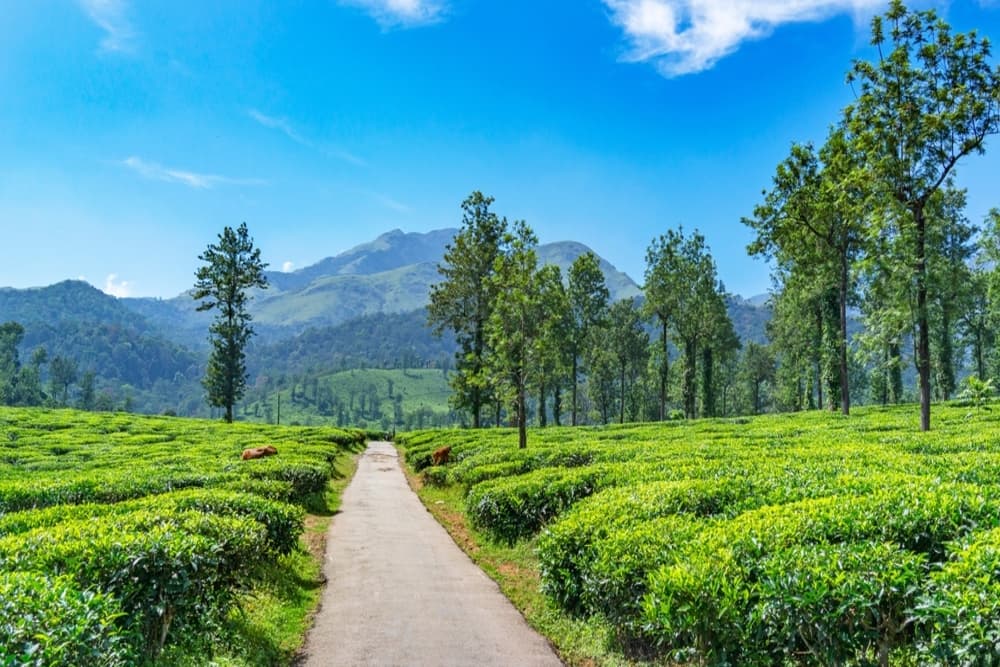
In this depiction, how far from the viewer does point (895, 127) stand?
2209 cm

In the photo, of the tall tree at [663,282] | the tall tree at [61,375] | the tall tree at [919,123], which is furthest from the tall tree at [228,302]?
the tall tree at [61,375]

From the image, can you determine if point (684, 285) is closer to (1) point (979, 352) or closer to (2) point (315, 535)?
(1) point (979, 352)

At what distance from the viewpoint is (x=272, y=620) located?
29.9ft

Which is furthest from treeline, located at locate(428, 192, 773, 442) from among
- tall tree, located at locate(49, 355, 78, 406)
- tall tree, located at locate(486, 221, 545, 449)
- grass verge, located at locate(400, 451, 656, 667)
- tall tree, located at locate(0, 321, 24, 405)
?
tall tree, located at locate(49, 355, 78, 406)

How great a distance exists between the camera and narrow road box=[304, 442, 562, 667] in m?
7.95

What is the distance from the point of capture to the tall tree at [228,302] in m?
59.2

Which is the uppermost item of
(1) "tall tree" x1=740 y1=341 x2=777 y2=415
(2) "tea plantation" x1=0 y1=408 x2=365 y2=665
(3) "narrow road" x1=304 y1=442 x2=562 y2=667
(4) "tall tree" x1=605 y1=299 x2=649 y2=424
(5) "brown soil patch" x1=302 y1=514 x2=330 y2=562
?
(4) "tall tree" x1=605 y1=299 x2=649 y2=424

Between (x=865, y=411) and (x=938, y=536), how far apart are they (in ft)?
129

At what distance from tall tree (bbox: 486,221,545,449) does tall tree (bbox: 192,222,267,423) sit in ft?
125

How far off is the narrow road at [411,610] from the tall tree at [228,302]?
1852 inches

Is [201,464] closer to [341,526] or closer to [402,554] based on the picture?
[341,526]

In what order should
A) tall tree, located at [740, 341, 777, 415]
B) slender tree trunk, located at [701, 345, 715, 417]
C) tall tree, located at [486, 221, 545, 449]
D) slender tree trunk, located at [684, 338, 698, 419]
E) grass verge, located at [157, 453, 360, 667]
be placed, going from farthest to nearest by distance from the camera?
tall tree, located at [740, 341, 777, 415]
slender tree trunk, located at [701, 345, 715, 417]
slender tree trunk, located at [684, 338, 698, 419]
tall tree, located at [486, 221, 545, 449]
grass verge, located at [157, 453, 360, 667]

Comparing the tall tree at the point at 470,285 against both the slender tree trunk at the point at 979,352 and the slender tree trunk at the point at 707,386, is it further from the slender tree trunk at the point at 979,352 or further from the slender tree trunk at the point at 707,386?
the slender tree trunk at the point at 979,352

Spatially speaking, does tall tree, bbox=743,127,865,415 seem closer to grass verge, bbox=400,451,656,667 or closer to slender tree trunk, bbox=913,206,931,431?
slender tree trunk, bbox=913,206,931,431
